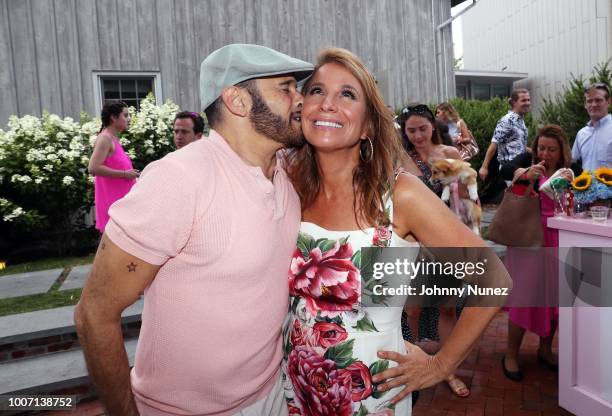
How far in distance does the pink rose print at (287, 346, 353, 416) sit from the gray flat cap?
1083 mm

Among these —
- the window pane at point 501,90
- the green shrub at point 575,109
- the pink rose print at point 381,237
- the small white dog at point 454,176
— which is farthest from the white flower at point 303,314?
the window pane at point 501,90

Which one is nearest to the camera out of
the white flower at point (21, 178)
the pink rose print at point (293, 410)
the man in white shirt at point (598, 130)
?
the pink rose print at point (293, 410)

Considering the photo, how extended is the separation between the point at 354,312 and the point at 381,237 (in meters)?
0.32

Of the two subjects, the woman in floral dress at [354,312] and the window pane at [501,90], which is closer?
the woman in floral dress at [354,312]

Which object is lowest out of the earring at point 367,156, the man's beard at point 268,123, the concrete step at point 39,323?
the concrete step at point 39,323

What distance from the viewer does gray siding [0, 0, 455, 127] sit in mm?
8312

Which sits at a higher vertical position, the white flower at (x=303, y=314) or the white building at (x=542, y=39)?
the white building at (x=542, y=39)

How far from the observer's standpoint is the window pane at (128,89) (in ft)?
29.8

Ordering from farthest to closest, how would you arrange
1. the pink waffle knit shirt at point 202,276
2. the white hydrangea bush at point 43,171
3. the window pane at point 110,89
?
the window pane at point 110,89
the white hydrangea bush at point 43,171
the pink waffle knit shirt at point 202,276

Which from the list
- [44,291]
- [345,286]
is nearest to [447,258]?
[345,286]

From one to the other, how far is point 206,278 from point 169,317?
0.18 m

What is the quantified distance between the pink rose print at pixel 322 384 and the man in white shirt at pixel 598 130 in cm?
574

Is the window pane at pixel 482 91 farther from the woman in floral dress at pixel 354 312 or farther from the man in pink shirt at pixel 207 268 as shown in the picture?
the man in pink shirt at pixel 207 268

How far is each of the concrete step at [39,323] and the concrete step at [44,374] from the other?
0.67 feet
